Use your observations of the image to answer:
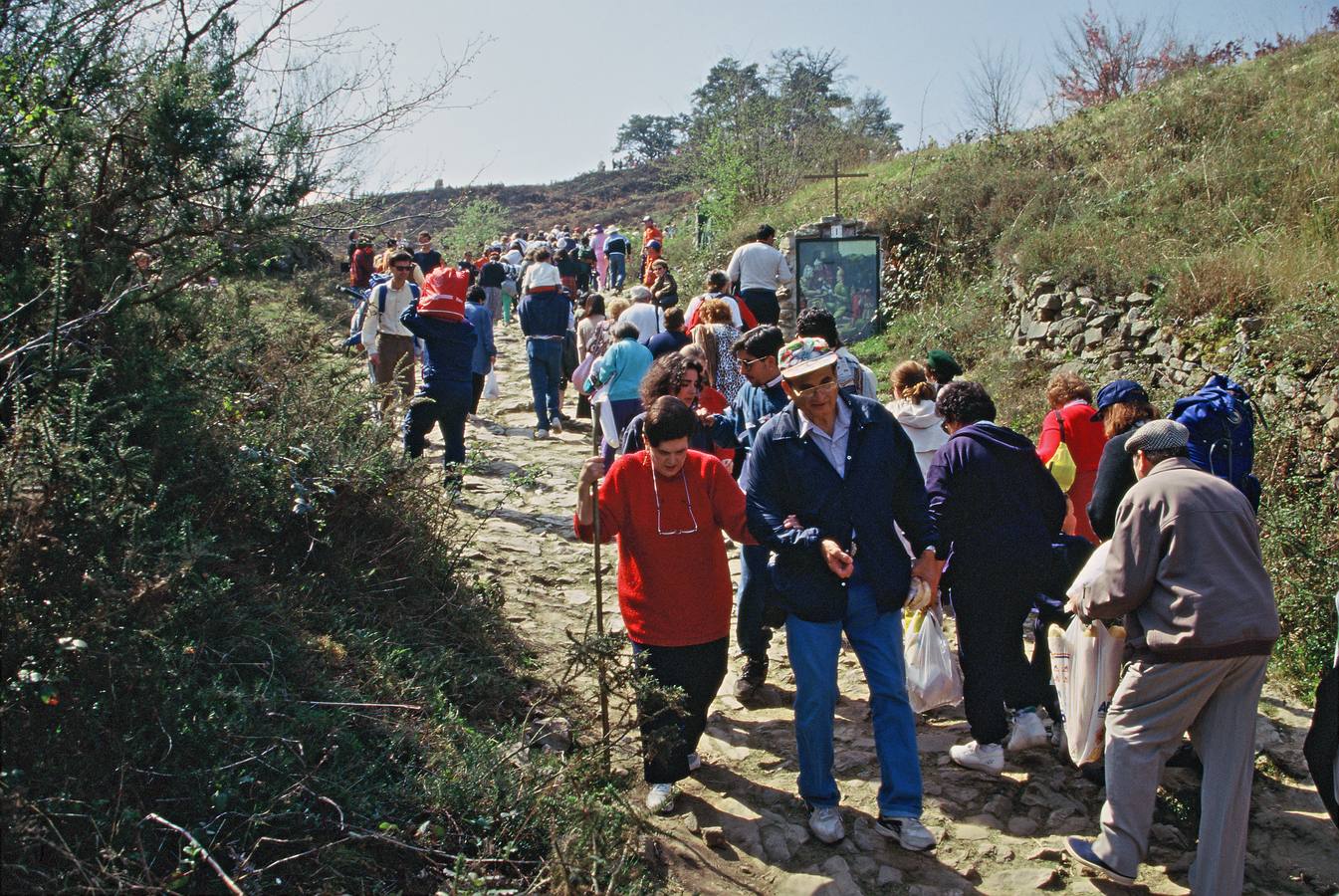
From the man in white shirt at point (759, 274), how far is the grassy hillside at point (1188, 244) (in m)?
2.41

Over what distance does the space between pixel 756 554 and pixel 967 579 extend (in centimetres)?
127

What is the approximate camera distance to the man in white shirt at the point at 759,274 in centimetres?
1180

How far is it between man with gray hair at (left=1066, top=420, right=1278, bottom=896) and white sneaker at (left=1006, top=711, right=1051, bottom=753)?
3.41 feet

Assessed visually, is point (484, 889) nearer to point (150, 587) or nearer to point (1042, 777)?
point (150, 587)

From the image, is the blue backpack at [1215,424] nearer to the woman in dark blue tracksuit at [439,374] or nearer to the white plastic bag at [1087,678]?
the white plastic bag at [1087,678]

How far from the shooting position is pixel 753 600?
583 cm

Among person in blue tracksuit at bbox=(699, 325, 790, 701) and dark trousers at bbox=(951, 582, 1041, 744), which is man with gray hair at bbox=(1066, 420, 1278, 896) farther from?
person in blue tracksuit at bbox=(699, 325, 790, 701)

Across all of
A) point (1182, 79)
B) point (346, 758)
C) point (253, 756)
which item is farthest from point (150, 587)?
point (1182, 79)

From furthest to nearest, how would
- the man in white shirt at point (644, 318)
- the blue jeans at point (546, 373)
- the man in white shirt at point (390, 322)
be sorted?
the blue jeans at point (546, 373), the man in white shirt at point (390, 322), the man in white shirt at point (644, 318)

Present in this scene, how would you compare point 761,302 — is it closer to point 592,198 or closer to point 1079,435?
point 1079,435

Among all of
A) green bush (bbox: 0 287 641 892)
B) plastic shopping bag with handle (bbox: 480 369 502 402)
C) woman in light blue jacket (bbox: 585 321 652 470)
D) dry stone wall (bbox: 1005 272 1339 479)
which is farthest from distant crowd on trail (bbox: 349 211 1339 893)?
plastic shopping bag with handle (bbox: 480 369 502 402)

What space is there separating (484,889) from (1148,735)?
244 cm

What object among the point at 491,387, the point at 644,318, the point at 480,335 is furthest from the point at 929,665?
the point at 491,387

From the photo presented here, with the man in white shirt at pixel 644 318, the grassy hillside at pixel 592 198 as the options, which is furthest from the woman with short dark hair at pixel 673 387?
the grassy hillside at pixel 592 198
